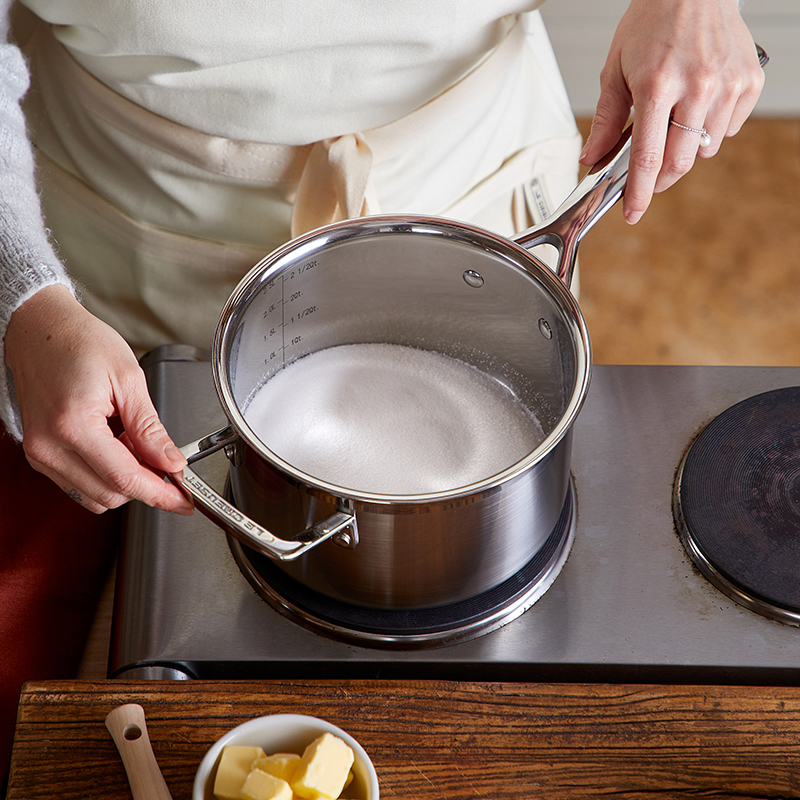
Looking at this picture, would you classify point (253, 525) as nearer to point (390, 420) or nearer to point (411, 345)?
point (390, 420)

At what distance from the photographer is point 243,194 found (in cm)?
85

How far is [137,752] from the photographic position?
53 cm

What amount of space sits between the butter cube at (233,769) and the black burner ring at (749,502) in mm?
355

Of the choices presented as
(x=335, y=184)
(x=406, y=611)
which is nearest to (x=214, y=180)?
(x=335, y=184)

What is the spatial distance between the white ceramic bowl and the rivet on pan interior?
14.2 inches

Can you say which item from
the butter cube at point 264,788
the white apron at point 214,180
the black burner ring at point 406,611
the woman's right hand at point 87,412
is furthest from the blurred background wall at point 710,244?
the butter cube at point 264,788

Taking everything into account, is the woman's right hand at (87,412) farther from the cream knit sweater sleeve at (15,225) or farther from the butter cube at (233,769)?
the butter cube at (233,769)

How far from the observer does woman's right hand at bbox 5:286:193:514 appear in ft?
1.84

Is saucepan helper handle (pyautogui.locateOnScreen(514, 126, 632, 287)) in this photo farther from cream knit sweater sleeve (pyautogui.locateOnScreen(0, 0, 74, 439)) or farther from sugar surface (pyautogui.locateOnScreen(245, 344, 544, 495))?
cream knit sweater sleeve (pyautogui.locateOnScreen(0, 0, 74, 439))

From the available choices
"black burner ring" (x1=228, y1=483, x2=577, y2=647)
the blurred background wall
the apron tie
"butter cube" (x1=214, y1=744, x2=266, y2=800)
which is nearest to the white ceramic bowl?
"butter cube" (x1=214, y1=744, x2=266, y2=800)

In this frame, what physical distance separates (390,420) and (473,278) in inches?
5.3

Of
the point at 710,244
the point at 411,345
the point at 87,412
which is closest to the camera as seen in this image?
the point at 87,412

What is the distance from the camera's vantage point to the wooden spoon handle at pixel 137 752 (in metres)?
0.52

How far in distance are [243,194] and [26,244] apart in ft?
0.79
